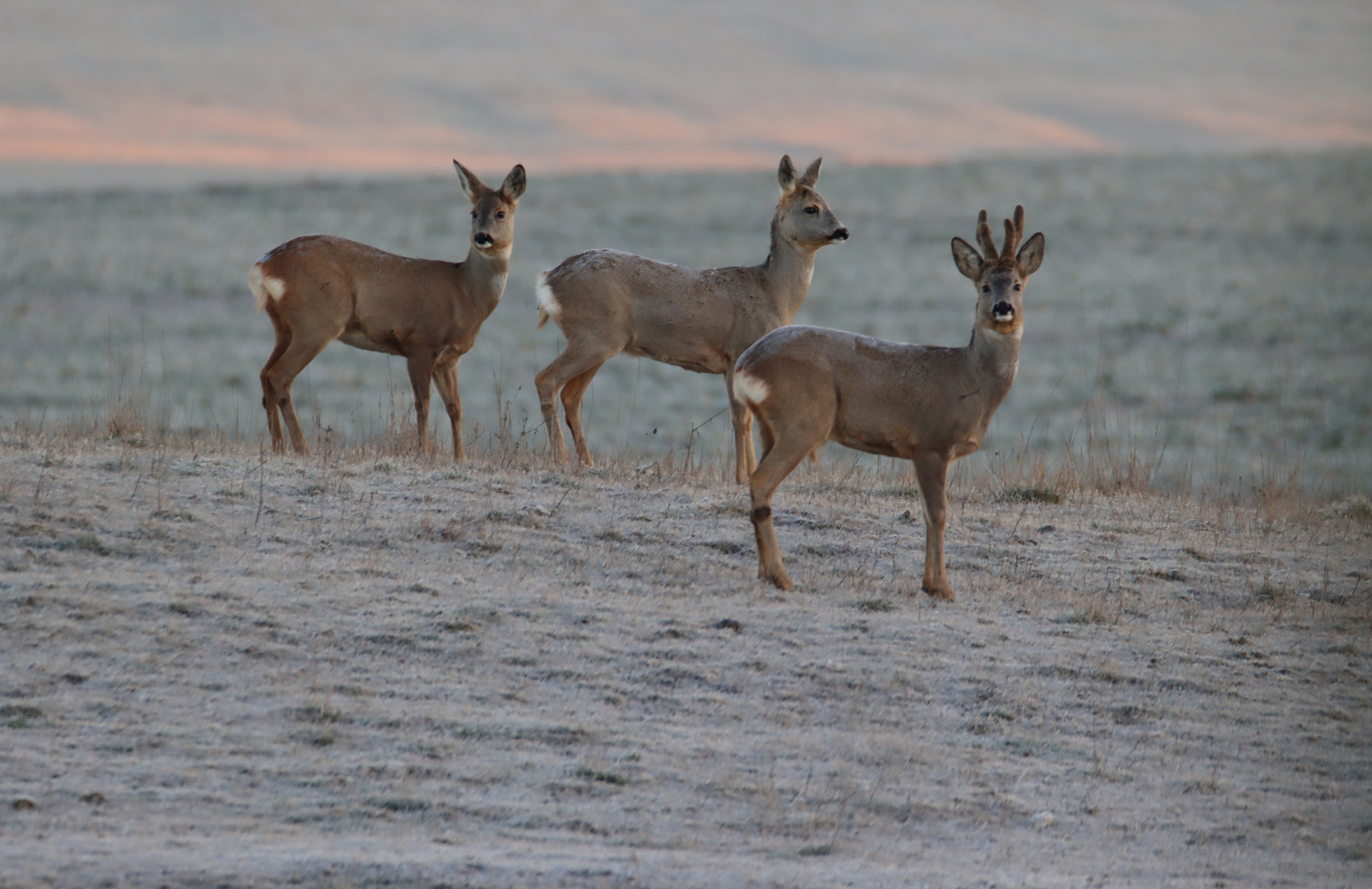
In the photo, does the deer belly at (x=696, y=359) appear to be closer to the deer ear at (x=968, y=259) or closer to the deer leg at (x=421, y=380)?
the deer leg at (x=421, y=380)

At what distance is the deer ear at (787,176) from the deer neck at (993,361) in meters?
3.21

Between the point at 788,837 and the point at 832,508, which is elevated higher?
the point at 832,508

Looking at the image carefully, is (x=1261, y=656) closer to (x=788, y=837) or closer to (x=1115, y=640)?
(x=1115, y=640)

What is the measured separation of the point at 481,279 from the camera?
1121 cm

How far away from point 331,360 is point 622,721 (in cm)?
2552

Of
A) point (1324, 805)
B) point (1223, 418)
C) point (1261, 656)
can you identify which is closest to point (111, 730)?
point (1324, 805)

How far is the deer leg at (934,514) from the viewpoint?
26.7 ft

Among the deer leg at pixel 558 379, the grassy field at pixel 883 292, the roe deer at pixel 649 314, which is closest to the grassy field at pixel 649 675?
the deer leg at pixel 558 379

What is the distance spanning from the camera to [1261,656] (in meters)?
8.03

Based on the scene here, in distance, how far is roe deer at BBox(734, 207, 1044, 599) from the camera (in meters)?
7.89

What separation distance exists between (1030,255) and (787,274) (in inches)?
118

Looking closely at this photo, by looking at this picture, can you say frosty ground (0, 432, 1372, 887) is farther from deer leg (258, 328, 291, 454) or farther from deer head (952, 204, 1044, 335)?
deer head (952, 204, 1044, 335)

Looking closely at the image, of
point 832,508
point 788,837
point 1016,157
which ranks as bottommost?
point 788,837

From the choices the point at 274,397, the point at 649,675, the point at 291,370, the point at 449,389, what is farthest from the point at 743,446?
the point at 649,675
